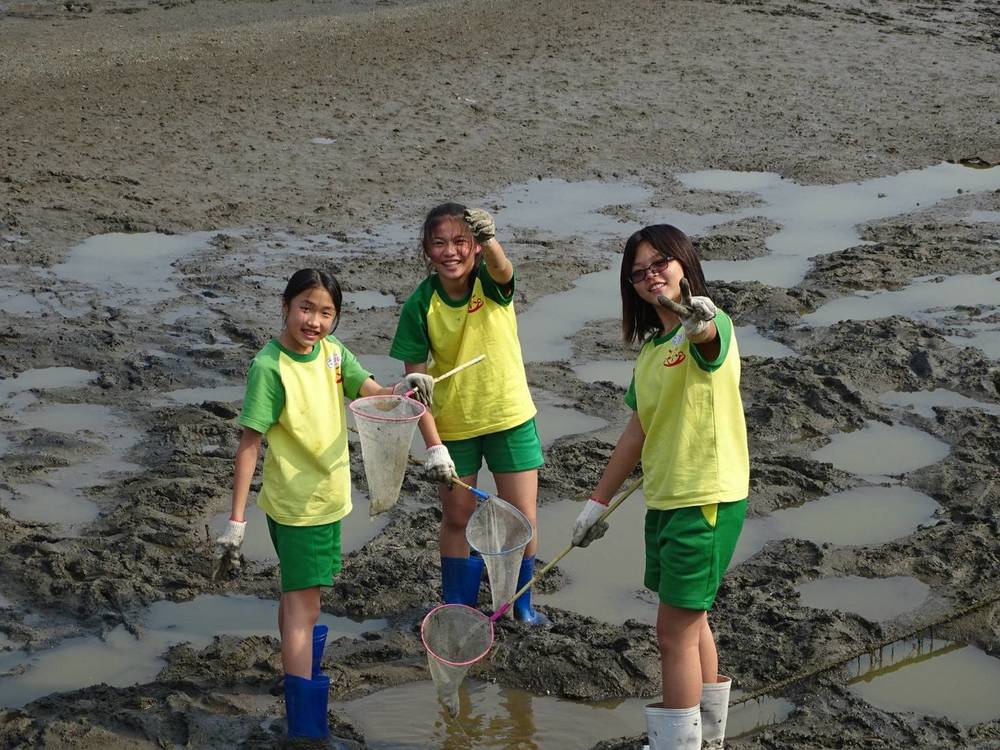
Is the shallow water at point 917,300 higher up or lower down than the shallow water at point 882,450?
higher up

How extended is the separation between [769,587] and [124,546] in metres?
2.55

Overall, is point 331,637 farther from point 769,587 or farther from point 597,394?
point 597,394

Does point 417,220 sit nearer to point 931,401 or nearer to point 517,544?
point 931,401

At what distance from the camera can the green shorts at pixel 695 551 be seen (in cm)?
386

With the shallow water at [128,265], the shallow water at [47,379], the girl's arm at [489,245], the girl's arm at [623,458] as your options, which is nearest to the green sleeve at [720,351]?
the girl's arm at [623,458]

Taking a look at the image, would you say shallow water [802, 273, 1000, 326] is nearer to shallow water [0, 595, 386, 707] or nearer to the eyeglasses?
shallow water [0, 595, 386, 707]

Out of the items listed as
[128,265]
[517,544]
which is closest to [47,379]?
[128,265]

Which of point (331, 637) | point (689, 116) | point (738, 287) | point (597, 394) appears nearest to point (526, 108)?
point (689, 116)

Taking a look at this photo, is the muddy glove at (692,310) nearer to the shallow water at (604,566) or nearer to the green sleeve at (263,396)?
the green sleeve at (263,396)

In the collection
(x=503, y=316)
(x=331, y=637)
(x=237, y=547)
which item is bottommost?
(x=331, y=637)

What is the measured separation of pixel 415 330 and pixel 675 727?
5.42 feet

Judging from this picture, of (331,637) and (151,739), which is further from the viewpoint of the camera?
(331,637)

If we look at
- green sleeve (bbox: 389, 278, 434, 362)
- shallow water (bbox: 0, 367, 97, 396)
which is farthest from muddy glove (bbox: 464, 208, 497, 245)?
shallow water (bbox: 0, 367, 97, 396)

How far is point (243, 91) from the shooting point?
12703 mm
